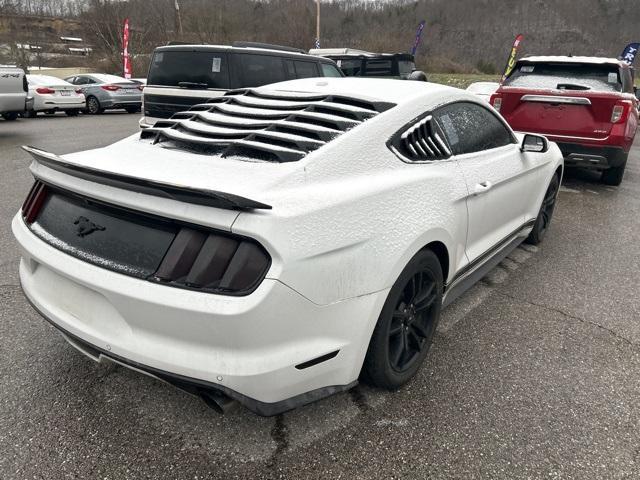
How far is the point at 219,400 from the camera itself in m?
1.74

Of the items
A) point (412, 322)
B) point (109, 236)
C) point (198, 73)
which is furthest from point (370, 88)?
point (198, 73)

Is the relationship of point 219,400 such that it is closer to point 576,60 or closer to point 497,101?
point 497,101

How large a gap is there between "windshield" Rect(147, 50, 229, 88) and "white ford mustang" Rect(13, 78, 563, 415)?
4.57 metres

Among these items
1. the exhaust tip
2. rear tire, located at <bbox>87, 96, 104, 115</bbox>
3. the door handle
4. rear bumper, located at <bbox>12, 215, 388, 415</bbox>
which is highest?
the door handle

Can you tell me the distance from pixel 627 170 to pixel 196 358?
359 inches

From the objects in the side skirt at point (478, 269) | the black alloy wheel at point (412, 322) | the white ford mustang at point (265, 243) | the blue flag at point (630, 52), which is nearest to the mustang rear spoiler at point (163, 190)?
the white ford mustang at point (265, 243)

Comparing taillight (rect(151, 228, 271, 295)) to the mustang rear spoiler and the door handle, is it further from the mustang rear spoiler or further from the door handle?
the door handle

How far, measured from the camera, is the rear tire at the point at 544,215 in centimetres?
446

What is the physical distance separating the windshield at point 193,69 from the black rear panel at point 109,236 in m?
5.33

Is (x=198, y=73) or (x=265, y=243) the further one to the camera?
(x=198, y=73)

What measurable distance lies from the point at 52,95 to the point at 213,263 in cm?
1532

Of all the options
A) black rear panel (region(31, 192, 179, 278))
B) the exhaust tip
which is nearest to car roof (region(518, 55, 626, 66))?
black rear panel (region(31, 192, 179, 278))

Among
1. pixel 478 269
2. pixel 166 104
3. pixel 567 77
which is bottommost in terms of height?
pixel 478 269

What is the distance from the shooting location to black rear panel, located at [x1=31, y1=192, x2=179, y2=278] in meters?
1.79
